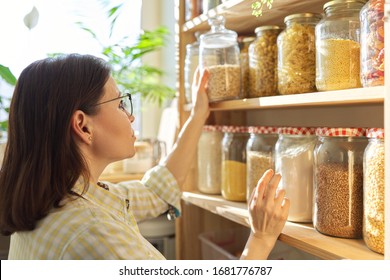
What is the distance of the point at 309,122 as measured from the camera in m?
1.14

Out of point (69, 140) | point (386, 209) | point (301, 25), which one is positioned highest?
point (301, 25)

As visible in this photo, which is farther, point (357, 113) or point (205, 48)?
point (205, 48)

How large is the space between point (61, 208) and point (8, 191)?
123 millimetres

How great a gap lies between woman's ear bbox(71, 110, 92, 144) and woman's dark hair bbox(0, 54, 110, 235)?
0.01 meters

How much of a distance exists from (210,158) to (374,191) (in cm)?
58

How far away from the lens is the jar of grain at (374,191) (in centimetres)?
69

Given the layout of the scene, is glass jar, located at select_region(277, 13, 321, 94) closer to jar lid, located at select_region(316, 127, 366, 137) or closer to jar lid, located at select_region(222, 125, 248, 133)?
jar lid, located at select_region(316, 127, 366, 137)

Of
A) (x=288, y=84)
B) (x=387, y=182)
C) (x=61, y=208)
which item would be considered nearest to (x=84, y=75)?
(x=61, y=208)

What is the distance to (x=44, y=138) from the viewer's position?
2.40ft

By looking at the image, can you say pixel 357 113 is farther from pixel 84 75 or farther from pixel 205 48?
pixel 84 75

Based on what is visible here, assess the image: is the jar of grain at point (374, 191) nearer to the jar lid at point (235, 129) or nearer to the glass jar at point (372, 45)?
the glass jar at point (372, 45)

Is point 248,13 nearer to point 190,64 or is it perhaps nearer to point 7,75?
point 190,64

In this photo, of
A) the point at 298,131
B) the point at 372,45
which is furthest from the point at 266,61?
the point at 372,45

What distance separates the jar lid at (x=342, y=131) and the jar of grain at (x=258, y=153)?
0.17 m
